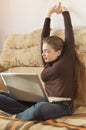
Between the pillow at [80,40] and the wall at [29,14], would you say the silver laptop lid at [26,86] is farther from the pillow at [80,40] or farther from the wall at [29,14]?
the wall at [29,14]

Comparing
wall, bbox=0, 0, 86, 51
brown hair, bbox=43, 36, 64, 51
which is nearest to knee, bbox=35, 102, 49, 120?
brown hair, bbox=43, 36, 64, 51

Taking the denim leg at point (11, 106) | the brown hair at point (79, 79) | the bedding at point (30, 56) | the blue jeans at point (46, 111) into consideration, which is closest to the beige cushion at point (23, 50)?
the bedding at point (30, 56)

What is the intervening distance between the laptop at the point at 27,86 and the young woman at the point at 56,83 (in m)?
0.06

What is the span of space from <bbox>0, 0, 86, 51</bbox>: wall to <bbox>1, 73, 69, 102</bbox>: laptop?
1.07 meters

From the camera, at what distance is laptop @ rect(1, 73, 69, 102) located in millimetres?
Result: 1894

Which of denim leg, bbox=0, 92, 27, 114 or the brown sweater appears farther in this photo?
denim leg, bbox=0, 92, 27, 114

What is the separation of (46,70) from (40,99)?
0.80 feet

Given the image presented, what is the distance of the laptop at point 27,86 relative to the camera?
1894 mm

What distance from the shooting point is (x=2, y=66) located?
3080mm

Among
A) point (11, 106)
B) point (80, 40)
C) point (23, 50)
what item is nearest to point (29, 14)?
point (23, 50)

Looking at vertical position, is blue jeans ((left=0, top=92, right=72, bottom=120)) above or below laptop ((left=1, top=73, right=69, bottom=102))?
below

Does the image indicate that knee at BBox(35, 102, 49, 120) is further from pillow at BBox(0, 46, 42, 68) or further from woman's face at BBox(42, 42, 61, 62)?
pillow at BBox(0, 46, 42, 68)

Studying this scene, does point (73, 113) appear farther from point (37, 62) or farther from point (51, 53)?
point (37, 62)

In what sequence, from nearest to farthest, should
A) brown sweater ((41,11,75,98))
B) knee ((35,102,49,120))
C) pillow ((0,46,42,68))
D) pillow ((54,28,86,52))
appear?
knee ((35,102,49,120)) < brown sweater ((41,11,75,98)) < pillow ((54,28,86,52)) < pillow ((0,46,42,68))
